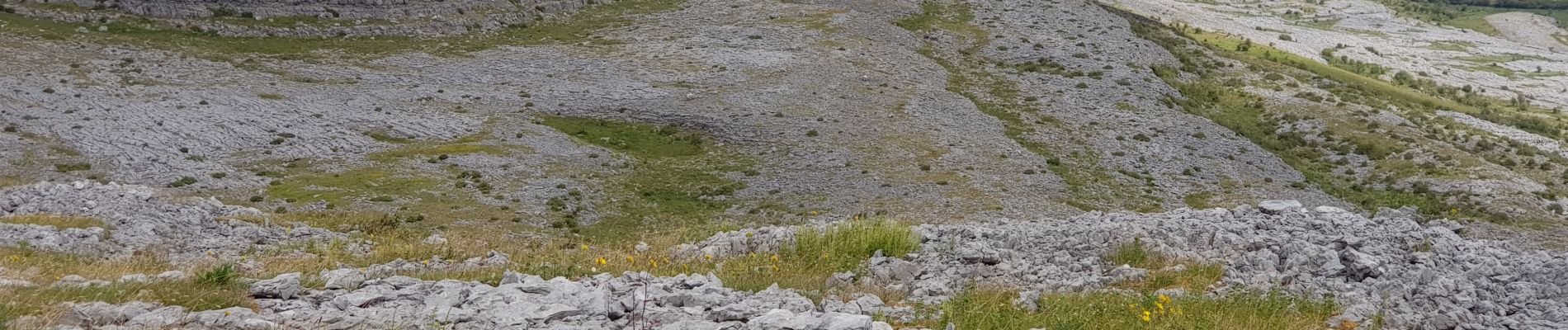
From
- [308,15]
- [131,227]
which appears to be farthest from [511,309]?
[308,15]

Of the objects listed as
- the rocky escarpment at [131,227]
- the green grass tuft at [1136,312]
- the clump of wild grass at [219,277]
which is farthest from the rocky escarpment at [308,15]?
the green grass tuft at [1136,312]

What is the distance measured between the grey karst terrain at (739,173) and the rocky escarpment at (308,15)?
0.85 ft

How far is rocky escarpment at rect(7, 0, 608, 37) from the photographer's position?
53406 millimetres

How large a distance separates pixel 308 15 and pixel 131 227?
41.3 m

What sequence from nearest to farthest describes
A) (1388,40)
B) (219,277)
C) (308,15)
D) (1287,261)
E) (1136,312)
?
1. (219,277)
2. (1136,312)
3. (1287,261)
4. (308,15)
5. (1388,40)

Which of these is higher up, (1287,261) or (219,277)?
(219,277)

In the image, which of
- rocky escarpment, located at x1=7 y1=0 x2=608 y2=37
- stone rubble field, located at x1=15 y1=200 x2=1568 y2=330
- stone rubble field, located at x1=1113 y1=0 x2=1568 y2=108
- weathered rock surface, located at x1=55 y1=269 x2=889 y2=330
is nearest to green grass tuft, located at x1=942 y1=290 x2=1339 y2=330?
stone rubble field, located at x1=15 y1=200 x2=1568 y2=330

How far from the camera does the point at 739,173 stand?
37188mm

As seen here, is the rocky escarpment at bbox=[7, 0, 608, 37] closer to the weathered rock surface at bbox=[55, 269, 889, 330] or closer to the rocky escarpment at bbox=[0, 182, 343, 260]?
the rocky escarpment at bbox=[0, 182, 343, 260]

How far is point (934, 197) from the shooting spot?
34.3 m

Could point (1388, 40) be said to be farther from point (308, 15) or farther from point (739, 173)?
point (308, 15)

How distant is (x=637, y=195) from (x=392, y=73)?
23.3m

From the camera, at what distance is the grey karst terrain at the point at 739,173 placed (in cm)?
1145

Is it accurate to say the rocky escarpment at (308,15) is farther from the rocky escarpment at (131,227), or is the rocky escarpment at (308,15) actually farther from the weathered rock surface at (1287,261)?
the weathered rock surface at (1287,261)
